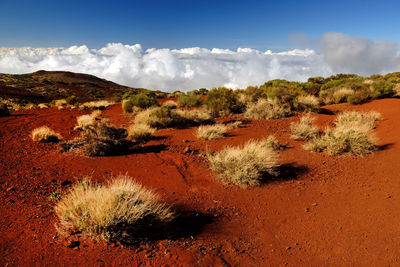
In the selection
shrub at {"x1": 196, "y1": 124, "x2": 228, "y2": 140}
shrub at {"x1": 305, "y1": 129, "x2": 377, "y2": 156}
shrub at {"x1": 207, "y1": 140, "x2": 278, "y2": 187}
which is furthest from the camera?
shrub at {"x1": 196, "y1": 124, "x2": 228, "y2": 140}

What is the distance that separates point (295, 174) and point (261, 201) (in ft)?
5.57

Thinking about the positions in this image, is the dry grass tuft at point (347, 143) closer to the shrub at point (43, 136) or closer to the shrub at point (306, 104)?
the shrub at point (306, 104)

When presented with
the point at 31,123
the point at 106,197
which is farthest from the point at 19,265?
the point at 31,123

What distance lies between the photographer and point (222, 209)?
417cm

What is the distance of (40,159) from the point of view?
19.4 feet

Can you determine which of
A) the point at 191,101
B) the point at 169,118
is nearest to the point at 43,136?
the point at 169,118

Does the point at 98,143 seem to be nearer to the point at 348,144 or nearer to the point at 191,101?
the point at 348,144

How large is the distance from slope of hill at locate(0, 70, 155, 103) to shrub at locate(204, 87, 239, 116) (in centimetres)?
2386

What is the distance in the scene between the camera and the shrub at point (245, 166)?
501 centimetres

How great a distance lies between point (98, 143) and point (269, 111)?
827 cm

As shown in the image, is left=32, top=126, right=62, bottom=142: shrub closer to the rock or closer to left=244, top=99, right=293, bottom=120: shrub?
the rock

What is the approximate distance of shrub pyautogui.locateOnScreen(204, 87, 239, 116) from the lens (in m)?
12.3

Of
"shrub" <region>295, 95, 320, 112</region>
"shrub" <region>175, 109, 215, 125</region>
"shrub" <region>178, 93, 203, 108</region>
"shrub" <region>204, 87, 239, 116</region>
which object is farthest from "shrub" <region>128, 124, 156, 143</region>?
"shrub" <region>295, 95, 320, 112</region>

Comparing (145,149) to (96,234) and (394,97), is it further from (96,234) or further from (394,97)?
(394,97)
